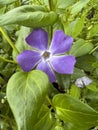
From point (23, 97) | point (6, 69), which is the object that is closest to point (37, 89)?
point (23, 97)

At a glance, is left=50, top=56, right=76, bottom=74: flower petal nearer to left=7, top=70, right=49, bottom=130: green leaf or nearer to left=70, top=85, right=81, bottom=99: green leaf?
left=7, top=70, right=49, bottom=130: green leaf

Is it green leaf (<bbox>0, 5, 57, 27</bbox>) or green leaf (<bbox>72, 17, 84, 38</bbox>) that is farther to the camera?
green leaf (<bbox>72, 17, 84, 38</bbox>)

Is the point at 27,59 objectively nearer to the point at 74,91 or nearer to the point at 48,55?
the point at 48,55

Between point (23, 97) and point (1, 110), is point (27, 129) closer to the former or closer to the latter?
point (23, 97)

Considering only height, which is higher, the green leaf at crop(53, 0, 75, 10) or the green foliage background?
the green leaf at crop(53, 0, 75, 10)

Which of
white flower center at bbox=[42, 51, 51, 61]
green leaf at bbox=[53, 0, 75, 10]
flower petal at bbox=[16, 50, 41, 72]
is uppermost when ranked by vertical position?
green leaf at bbox=[53, 0, 75, 10]

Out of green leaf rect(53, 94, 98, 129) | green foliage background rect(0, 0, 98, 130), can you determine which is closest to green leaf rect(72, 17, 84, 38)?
green foliage background rect(0, 0, 98, 130)
